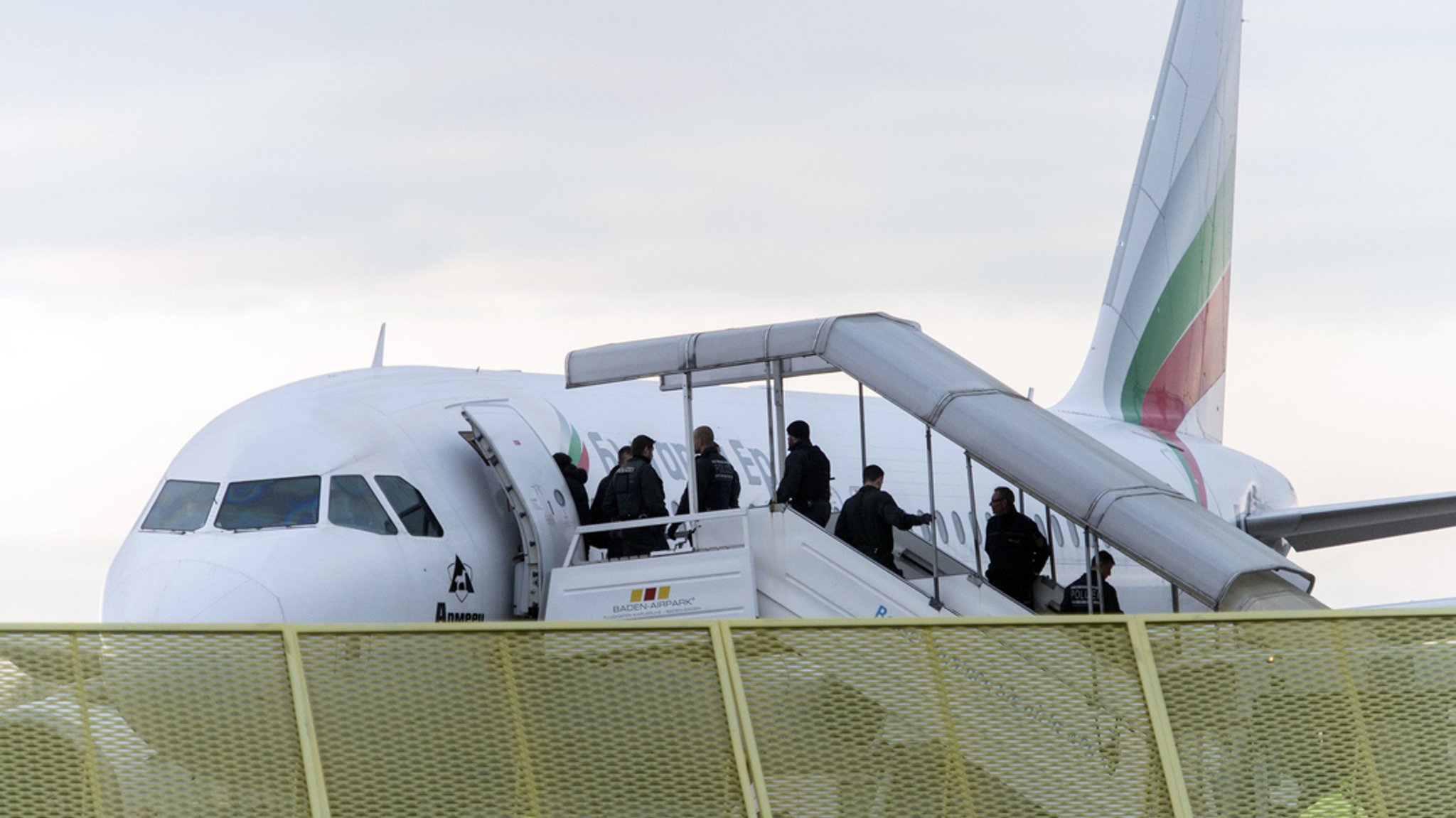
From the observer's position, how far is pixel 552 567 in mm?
12617

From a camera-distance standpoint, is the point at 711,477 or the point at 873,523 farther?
the point at 711,477

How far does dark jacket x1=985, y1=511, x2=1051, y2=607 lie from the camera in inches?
520

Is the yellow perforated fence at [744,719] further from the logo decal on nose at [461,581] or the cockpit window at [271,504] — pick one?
the logo decal on nose at [461,581]

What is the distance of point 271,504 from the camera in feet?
39.2

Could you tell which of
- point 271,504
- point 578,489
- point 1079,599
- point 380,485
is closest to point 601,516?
point 578,489

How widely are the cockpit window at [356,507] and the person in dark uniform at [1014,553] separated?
A: 4.74 meters

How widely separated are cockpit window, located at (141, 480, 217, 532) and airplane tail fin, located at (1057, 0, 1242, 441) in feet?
52.9

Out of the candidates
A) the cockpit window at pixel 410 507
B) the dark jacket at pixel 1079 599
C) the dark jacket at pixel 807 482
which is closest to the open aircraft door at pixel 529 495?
the cockpit window at pixel 410 507

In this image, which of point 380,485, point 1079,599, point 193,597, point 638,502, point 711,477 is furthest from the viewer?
point 1079,599

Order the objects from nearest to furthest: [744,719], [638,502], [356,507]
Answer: [744,719] < [356,507] < [638,502]

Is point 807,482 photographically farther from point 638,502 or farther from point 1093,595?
point 1093,595

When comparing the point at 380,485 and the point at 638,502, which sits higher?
the point at 380,485

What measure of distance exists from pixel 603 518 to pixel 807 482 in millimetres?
1637

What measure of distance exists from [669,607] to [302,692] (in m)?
5.52
